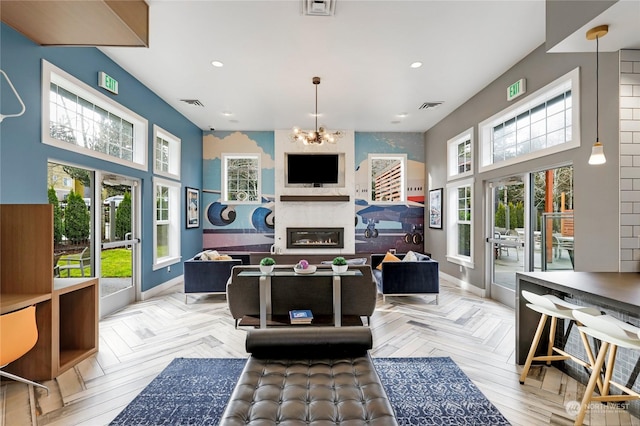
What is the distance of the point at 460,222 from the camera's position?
19.4 ft

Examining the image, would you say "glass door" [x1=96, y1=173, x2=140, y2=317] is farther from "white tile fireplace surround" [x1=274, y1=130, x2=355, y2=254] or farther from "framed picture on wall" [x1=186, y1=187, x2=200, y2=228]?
"white tile fireplace surround" [x1=274, y1=130, x2=355, y2=254]

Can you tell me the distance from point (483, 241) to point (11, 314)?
18.5ft

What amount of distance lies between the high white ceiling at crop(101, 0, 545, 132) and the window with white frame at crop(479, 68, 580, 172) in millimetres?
607

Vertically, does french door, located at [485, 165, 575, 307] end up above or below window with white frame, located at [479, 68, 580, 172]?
below

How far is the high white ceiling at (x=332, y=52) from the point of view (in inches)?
117

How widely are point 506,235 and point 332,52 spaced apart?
3676 mm

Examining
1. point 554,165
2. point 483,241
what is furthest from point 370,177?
point 554,165

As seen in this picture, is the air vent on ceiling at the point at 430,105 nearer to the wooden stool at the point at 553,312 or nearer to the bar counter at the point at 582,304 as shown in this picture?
the bar counter at the point at 582,304

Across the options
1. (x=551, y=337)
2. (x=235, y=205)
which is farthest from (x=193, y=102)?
(x=551, y=337)

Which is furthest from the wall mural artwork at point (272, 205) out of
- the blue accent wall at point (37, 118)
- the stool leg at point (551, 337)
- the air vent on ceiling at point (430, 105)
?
the stool leg at point (551, 337)

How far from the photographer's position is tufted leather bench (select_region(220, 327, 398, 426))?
1428 millimetres

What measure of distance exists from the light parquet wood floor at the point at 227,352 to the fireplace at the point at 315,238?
256 centimetres

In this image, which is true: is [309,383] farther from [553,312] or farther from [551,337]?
[551,337]

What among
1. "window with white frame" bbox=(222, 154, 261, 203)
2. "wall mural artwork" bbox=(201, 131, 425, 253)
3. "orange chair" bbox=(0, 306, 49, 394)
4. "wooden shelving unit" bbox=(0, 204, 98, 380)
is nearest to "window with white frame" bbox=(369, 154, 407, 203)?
"wall mural artwork" bbox=(201, 131, 425, 253)
